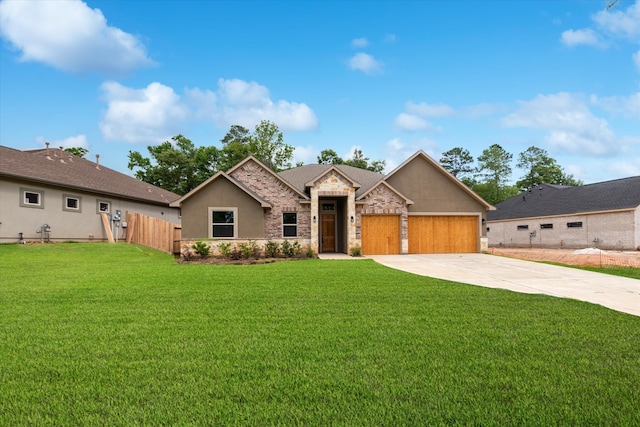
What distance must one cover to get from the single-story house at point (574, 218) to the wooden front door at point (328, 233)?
62.8 ft

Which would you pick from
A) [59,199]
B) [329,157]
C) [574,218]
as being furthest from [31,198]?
[574,218]

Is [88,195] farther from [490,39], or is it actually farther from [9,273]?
[490,39]

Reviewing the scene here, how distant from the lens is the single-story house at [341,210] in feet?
55.5

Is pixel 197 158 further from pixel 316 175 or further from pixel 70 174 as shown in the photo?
pixel 316 175

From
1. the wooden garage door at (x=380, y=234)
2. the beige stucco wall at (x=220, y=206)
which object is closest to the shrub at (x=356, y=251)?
the wooden garage door at (x=380, y=234)

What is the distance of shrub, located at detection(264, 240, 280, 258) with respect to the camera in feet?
54.4

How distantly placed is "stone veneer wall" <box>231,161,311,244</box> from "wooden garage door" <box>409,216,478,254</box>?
6.02 m

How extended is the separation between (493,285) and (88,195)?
2120 centimetres

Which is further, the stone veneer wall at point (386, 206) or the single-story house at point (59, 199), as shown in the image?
the stone veneer wall at point (386, 206)

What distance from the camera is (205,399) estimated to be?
2768 millimetres

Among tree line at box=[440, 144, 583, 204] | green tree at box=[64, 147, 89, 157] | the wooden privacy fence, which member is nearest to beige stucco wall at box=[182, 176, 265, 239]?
the wooden privacy fence

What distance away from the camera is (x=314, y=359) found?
140 inches

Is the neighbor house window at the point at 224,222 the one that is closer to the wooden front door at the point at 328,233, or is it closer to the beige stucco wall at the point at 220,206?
the beige stucco wall at the point at 220,206

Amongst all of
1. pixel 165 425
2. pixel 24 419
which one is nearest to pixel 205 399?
pixel 165 425
